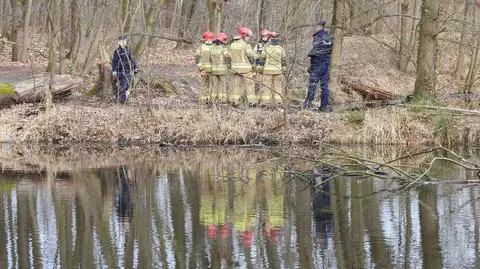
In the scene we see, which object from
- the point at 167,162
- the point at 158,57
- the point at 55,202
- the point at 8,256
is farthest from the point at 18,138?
the point at 158,57

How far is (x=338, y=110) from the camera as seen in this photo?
22.3 metres

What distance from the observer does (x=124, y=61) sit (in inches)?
889

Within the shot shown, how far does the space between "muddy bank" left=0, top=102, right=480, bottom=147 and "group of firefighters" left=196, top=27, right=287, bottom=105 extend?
1.85ft

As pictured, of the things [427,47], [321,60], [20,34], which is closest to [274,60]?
[321,60]

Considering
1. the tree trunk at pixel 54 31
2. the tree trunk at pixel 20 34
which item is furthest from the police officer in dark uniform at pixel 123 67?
the tree trunk at pixel 20 34

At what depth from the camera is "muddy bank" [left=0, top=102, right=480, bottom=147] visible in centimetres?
2070

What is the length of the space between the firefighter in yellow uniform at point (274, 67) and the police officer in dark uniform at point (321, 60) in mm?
738

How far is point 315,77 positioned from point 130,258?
1344 centimetres

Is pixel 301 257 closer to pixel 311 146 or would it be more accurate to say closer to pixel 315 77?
pixel 311 146

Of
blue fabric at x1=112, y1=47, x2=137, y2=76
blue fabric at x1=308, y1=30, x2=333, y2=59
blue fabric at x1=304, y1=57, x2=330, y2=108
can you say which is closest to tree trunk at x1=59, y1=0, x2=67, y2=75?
blue fabric at x1=112, y1=47, x2=137, y2=76

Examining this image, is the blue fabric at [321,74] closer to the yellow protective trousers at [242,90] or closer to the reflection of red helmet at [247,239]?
the yellow protective trousers at [242,90]

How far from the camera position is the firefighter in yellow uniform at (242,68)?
21.8 metres

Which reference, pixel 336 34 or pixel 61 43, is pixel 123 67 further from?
pixel 61 43

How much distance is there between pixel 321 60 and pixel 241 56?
201 centimetres
